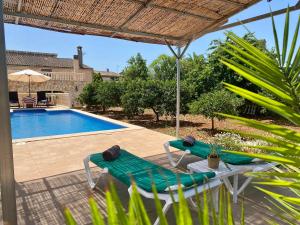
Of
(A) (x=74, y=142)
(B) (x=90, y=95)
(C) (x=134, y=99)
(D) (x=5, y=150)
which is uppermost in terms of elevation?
(B) (x=90, y=95)

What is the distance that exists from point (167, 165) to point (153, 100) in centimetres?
640

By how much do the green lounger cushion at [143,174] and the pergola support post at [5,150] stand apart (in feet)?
4.02

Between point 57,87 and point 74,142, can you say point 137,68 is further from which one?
point 74,142

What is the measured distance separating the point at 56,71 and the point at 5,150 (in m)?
35.8

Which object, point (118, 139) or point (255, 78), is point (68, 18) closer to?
point (118, 139)

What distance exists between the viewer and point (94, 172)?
471cm

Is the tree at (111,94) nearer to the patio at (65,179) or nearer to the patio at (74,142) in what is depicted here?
the patio at (65,179)

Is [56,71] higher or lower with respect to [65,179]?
higher

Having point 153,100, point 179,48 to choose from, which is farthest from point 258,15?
point 153,100

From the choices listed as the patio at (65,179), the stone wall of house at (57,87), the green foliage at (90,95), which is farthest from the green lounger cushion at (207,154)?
the stone wall of house at (57,87)

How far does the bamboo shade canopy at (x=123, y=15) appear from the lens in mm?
4332

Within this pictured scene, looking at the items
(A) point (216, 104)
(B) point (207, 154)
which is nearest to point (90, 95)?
(A) point (216, 104)

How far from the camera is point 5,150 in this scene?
2.39 metres

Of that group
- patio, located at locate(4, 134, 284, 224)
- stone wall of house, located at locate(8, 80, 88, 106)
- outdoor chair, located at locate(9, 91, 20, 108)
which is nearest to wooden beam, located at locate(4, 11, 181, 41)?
A: patio, located at locate(4, 134, 284, 224)
